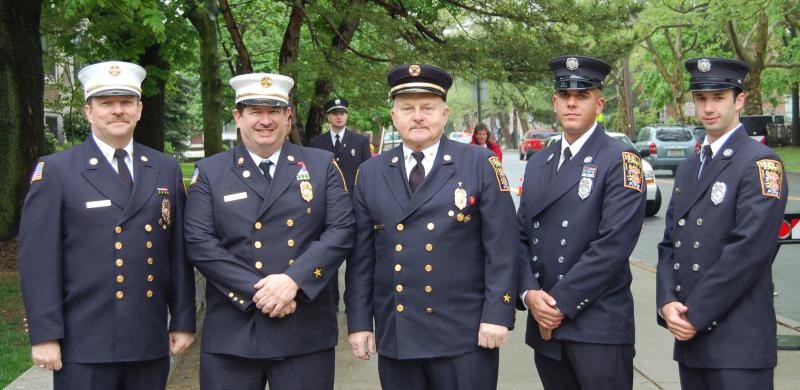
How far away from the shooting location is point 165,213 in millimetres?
3840

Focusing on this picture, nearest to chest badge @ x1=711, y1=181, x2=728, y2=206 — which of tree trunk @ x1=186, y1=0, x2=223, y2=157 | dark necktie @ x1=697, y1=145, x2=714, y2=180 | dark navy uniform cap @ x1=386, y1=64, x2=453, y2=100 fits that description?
dark necktie @ x1=697, y1=145, x2=714, y2=180

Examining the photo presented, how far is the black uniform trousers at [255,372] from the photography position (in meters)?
3.71

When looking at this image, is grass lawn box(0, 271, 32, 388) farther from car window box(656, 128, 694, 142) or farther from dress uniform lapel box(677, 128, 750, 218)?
car window box(656, 128, 694, 142)

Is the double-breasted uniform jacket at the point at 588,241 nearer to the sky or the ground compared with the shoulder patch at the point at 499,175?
nearer to the ground

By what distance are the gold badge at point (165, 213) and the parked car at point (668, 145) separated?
2406 centimetres

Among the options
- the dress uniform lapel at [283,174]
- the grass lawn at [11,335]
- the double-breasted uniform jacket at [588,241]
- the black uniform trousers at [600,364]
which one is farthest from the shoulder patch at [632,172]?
the grass lawn at [11,335]

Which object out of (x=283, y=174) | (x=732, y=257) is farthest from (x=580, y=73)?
(x=283, y=174)

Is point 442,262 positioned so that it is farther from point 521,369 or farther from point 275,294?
point 521,369

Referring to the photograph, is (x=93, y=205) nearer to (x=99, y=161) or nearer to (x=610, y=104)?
(x=99, y=161)

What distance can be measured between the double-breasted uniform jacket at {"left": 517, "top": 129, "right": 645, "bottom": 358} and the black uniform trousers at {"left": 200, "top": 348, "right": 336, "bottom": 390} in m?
1.05

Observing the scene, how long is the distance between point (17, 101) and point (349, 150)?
4.15 m

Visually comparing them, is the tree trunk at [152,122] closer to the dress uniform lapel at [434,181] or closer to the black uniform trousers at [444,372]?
the dress uniform lapel at [434,181]

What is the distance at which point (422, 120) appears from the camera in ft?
12.4

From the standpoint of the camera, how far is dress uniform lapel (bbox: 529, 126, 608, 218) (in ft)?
12.9
